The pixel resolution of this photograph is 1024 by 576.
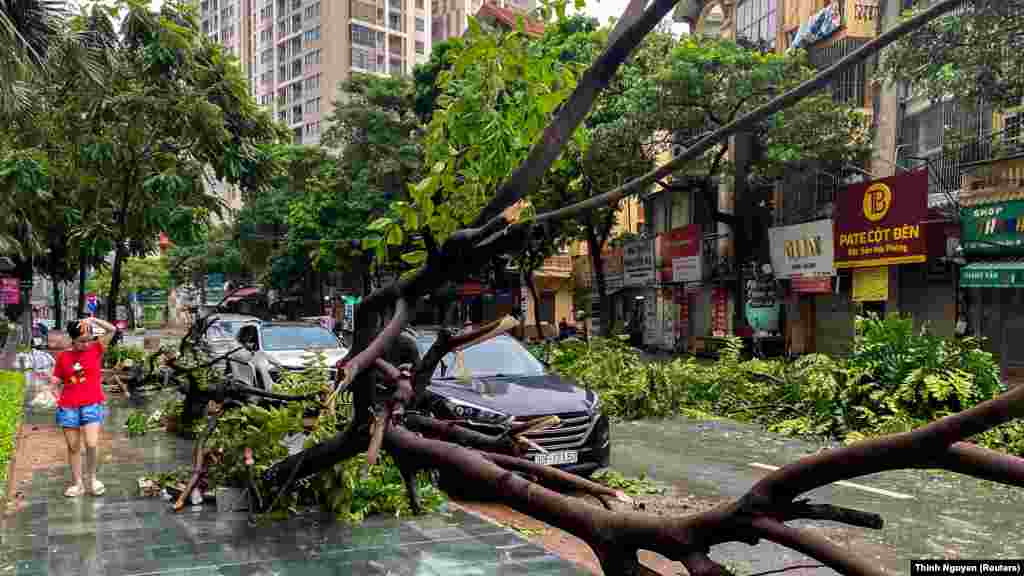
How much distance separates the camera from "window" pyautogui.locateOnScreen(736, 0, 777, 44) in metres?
26.5

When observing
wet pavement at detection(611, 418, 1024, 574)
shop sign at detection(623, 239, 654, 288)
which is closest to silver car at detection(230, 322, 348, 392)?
wet pavement at detection(611, 418, 1024, 574)

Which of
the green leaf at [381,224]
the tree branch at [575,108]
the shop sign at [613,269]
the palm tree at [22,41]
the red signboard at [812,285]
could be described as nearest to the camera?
the tree branch at [575,108]

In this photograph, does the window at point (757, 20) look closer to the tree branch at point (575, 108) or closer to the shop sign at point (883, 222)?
the shop sign at point (883, 222)

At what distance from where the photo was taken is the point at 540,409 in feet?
27.6

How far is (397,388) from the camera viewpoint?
11.2 ft

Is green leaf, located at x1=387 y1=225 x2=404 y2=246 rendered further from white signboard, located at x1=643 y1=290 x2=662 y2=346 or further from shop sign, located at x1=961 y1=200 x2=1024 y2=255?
white signboard, located at x1=643 y1=290 x2=662 y2=346

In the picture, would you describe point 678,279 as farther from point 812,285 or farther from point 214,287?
point 214,287

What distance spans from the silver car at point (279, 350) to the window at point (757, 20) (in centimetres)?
1817

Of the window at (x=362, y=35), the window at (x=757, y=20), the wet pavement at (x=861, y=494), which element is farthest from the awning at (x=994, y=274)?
the window at (x=362, y=35)

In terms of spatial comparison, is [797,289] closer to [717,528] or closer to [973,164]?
[973,164]

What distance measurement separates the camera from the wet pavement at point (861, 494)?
250 inches

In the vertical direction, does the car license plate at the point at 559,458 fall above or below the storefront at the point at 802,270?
below

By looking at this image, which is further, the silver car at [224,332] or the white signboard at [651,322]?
the white signboard at [651,322]

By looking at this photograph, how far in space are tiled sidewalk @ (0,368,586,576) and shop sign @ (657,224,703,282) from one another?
77.4 feet
